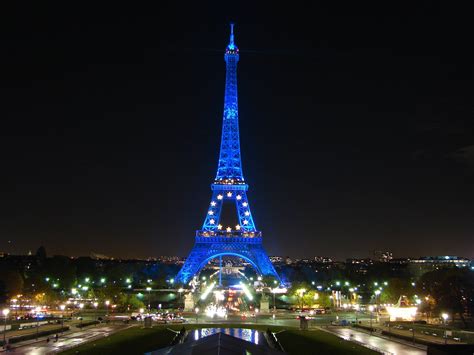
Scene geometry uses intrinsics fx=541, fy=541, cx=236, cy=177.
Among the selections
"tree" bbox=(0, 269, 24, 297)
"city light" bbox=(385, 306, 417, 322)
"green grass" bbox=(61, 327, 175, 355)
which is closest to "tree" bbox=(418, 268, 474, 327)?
"city light" bbox=(385, 306, 417, 322)

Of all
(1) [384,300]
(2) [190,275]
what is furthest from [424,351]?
(2) [190,275]

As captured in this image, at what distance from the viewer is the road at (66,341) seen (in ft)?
117

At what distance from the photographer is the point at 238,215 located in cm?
11138

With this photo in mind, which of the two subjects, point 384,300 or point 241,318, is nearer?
point 241,318

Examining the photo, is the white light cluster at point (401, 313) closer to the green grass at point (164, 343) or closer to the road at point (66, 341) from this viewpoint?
the green grass at point (164, 343)

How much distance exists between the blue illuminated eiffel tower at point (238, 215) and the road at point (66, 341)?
2083 inches

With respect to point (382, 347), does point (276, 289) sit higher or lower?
higher

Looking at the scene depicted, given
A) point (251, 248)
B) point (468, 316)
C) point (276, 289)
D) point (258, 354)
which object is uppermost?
point (251, 248)

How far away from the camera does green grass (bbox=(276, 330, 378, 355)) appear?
117 feet

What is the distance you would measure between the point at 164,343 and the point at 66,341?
789cm

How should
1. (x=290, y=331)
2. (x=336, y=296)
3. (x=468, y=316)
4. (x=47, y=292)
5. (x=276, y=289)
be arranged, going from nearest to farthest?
(x=290, y=331)
(x=468, y=316)
(x=47, y=292)
(x=336, y=296)
(x=276, y=289)

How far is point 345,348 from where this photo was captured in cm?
3716

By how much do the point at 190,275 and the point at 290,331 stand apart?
5755 centimetres

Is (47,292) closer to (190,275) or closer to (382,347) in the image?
(190,275)
